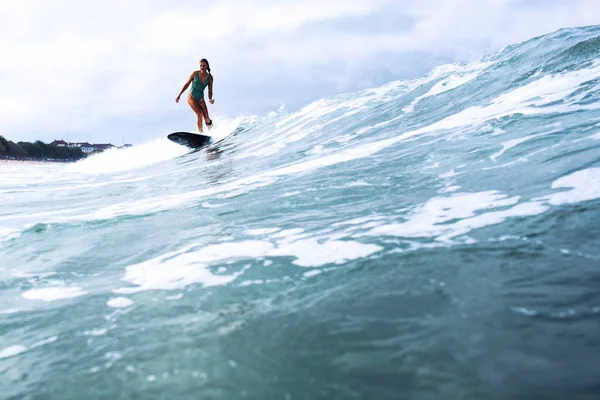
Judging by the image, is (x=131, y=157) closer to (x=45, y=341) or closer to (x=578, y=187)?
(x=45, y=341)

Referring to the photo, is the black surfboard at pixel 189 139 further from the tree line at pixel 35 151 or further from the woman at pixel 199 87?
the tree line at pixel 35 151

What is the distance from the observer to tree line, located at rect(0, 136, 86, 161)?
64.0m

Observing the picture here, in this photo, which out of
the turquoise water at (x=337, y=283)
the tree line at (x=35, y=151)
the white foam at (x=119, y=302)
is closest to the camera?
the turquoise water at (x=337, y=283)

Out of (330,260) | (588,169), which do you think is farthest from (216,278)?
(588,169)

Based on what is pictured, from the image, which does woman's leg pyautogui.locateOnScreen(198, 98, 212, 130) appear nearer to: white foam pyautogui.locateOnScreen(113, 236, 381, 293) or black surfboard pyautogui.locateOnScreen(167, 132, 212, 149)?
black surfboard pyautogui.locateOnScreen(167, 132, 212, 149)

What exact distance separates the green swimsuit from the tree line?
190 ft

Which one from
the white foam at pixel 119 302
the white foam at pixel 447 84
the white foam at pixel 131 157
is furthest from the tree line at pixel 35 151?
the white foam at pixel 119 302

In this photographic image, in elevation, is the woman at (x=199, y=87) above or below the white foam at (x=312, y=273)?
above

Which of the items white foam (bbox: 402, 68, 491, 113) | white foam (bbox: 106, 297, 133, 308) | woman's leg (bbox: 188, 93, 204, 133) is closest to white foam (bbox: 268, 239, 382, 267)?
white foam (bbox: 106, 297, 133, 308)

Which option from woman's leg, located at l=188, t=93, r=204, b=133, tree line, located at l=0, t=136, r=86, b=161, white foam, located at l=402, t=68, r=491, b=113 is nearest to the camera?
white foam, located at l=402, t=68, r=491, b=113

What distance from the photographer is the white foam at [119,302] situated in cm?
259

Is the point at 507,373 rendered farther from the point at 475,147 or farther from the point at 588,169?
the point at 475,147

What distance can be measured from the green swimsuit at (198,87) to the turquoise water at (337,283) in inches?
301

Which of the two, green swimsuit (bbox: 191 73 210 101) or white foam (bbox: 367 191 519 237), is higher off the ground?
green swimsuit (bbox: 191 73 210 101)
